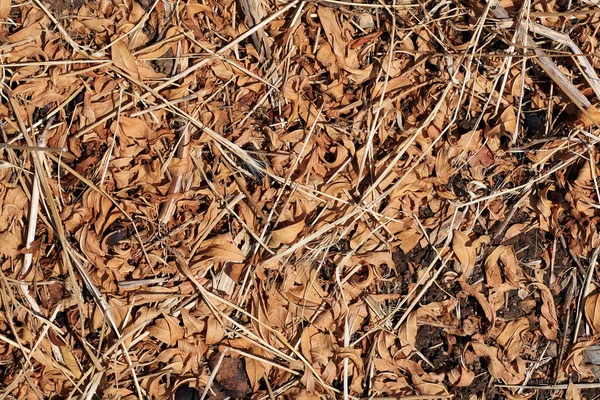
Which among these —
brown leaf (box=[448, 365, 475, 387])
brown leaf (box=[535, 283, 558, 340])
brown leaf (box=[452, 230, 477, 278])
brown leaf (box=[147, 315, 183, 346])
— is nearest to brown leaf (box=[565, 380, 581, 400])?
brown leaf (box=[535, 283, 558, 340])

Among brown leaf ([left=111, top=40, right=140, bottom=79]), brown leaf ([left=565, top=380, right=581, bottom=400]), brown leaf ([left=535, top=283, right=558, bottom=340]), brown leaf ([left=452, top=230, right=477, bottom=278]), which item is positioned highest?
brown leaf ([left=111, top=40, right=140, bottom=79])

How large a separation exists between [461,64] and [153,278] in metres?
0.87

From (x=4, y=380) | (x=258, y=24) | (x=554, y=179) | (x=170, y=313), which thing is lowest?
(x=4, y=380)

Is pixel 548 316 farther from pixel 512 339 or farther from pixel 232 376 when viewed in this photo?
pixel 232 376

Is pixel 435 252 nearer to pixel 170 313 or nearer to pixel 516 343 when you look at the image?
pixel 516 343

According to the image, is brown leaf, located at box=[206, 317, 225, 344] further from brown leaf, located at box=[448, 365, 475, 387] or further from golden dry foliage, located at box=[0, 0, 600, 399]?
brown leaf, located at box=[448, 365, 475, 387]

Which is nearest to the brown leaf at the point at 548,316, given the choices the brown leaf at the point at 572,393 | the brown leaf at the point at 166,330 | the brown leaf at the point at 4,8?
the brown leaf at the point at 572,393

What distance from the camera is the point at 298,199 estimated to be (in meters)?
1.28

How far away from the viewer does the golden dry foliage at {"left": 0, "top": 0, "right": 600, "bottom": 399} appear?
4.15 ft

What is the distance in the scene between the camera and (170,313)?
1.28m

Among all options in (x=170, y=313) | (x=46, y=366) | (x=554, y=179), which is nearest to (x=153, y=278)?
(x=170, y=313)

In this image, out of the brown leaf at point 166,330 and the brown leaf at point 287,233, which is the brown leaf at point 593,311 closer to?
the brown leaf at point 287,233

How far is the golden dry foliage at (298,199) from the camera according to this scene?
1264mm

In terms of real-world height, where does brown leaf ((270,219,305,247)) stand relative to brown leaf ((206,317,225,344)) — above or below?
above
